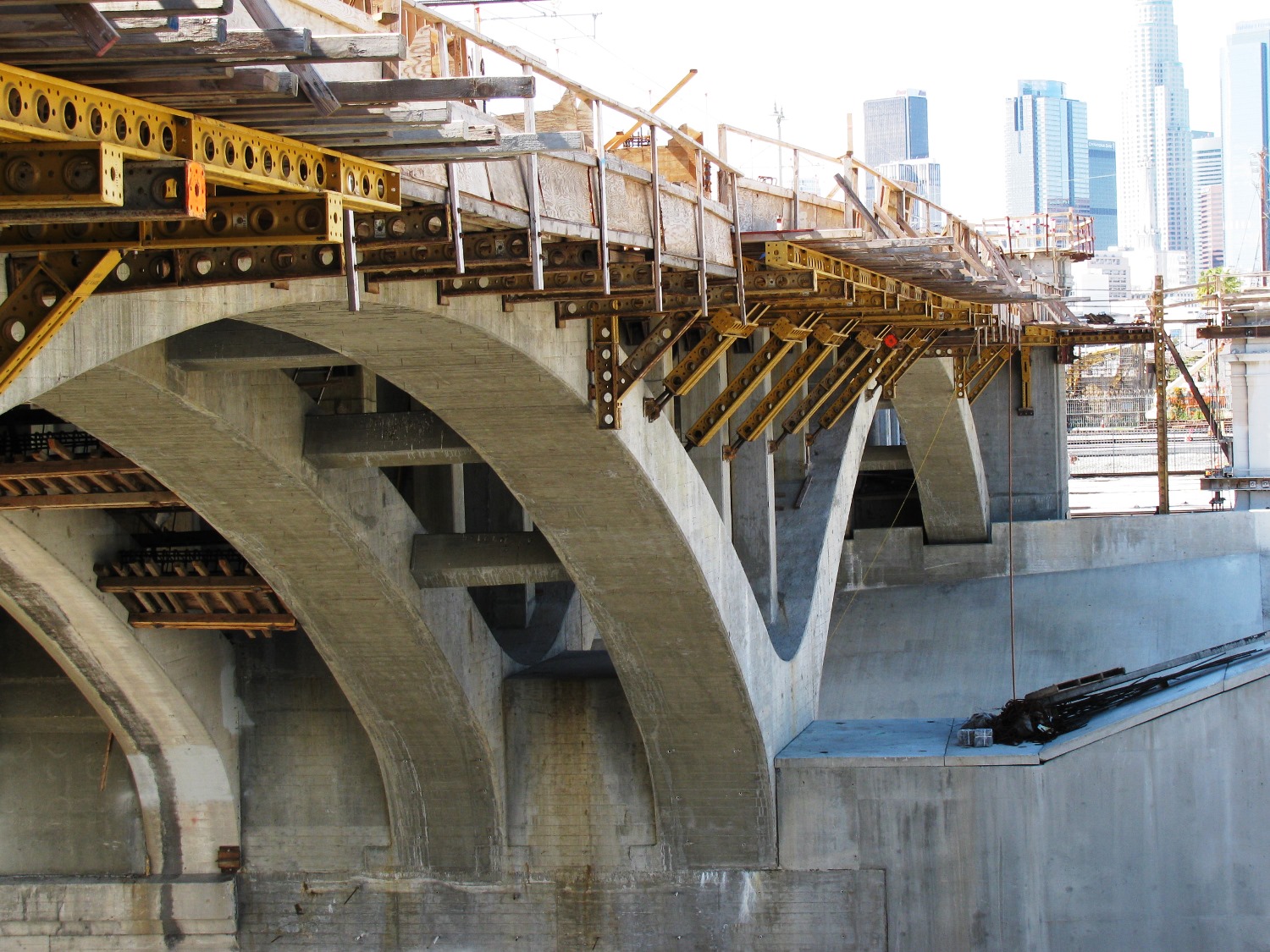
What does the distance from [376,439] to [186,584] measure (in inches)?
182

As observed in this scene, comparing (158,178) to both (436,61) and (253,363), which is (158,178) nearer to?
(436,61)

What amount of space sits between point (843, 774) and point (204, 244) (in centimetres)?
1600

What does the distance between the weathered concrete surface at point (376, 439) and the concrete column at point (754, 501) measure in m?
6.10

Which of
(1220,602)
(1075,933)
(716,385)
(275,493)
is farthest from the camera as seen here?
(1220,602)

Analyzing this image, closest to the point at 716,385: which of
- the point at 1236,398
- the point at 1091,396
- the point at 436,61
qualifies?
the point at 436,61

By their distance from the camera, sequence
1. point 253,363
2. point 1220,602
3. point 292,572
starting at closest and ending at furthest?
point 253,363
point 292,572
point 1220,602

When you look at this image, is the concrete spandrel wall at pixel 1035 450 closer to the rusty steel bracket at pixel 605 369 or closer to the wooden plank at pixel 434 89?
the rusty steel bracket at pixel 605 369

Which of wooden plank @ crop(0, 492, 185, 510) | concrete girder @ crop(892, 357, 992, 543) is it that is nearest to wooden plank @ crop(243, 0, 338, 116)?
wooden plank @ crop(0, 492, 185, 510)

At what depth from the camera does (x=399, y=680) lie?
66.1 feet

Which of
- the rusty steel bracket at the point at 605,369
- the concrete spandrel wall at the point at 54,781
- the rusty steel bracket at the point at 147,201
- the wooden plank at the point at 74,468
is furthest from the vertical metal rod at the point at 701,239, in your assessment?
the concrete spandrel wall at the point at 54,781

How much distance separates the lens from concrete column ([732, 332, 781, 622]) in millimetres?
21875

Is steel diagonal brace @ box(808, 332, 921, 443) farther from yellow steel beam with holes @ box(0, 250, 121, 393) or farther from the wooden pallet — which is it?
yellow steel beam with holes @ box(0, 250, 121, 393)

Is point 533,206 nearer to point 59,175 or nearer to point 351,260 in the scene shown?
point 351,260

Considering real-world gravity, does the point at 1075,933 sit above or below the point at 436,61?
below
